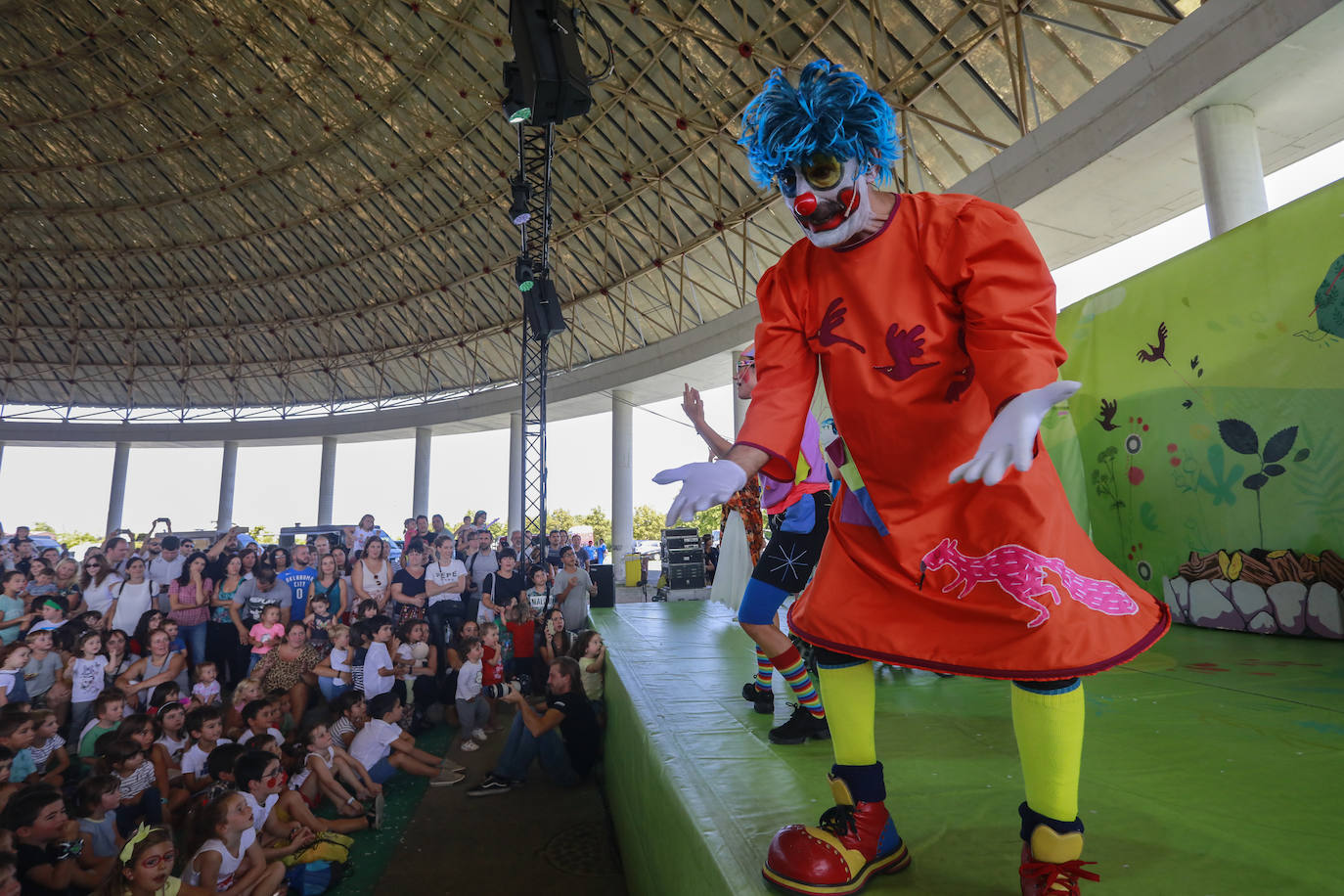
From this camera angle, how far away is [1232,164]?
594cm

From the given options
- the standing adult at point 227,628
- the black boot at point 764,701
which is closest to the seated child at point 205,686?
the standing adult at point 227,628

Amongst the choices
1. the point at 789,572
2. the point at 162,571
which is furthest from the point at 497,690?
the point at 789,572

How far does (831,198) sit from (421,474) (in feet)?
67.7

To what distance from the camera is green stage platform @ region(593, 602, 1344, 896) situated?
134 cm

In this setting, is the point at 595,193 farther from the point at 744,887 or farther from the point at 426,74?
the point at 744,887

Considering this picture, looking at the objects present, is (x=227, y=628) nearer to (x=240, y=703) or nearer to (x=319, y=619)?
(x=319, y=619)

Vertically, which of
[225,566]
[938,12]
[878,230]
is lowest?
[225,566]

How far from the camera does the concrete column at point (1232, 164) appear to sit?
5.94 m

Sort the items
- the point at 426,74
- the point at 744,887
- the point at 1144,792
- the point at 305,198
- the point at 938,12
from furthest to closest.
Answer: the point at 305,198 → the point at 426,74 → the point at 938,12 → the point at 1144,792 → the point at 744,887

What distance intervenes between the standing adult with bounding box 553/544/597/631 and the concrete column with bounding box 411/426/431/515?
14084 mm

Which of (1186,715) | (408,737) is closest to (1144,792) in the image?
(1186,715)

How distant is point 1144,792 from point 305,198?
19.3m

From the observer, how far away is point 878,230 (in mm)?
1355

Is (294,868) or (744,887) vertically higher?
(744,887)
